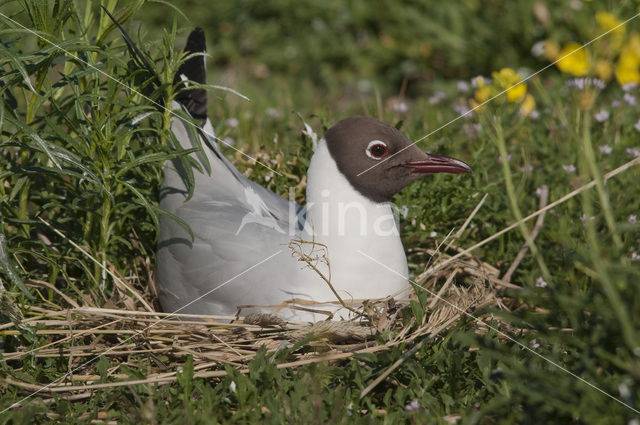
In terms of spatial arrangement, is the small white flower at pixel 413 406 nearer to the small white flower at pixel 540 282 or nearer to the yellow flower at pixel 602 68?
the small white flower at pixel 540 282

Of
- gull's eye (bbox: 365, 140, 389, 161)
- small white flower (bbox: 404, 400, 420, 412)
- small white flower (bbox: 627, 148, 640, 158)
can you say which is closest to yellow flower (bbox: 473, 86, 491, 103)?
small white flower (bbox: 627, 148, 640, 158)

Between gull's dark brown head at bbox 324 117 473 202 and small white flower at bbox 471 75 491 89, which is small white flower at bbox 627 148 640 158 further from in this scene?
gull's dark brown head at bbox 324 117 473 202

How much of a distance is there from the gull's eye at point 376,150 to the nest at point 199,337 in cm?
57

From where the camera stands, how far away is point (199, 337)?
8.73ft

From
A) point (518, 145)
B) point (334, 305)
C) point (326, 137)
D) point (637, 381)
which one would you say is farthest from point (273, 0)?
point (637, 381)

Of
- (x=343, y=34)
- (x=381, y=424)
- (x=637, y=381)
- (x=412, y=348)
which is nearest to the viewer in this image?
(x=637, y=381)

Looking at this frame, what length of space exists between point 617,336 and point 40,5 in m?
2.29

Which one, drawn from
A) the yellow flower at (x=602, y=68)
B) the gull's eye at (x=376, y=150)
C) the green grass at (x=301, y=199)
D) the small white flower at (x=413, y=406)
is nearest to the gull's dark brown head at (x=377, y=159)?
the gull's eye at (x=376, y=150)

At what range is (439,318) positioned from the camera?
2.61 m

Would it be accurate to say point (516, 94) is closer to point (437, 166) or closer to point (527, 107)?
point (527, 107)

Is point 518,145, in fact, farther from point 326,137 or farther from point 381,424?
point 381,424

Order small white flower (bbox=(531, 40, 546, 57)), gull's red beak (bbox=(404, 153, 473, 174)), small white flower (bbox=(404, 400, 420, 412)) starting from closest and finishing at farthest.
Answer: small white flower (bbox=(404, 400, 420, 412)) → gull's red beak (bbox=(404, 153, 473, 174)) → small white flower (bbox=(531, 40, 546, 57))

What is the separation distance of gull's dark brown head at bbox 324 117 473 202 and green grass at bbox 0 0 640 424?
444 millimetres

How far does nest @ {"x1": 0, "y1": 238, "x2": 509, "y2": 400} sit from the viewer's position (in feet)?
8.20
